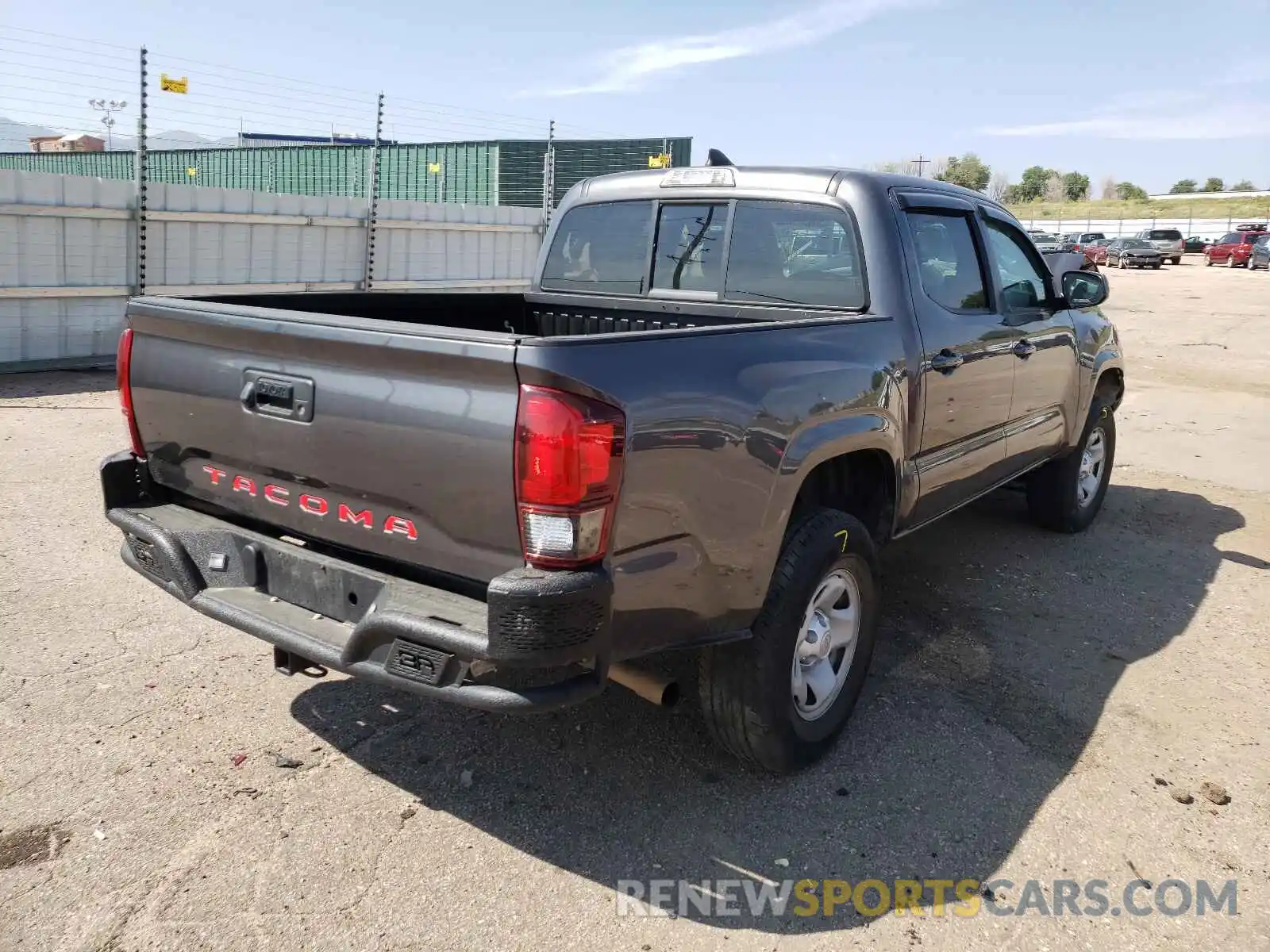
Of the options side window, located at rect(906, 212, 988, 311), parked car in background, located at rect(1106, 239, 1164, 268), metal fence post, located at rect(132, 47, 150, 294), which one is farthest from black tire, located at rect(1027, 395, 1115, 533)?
parked car in background, located at rect(1106, 239, 1164, 268)

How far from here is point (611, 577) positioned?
8.00ft

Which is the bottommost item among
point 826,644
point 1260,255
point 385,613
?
point 826,644

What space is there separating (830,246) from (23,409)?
7.10 metres

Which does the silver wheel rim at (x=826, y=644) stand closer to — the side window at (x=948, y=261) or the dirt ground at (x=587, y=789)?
the dirt ground at (x=587, y=789)

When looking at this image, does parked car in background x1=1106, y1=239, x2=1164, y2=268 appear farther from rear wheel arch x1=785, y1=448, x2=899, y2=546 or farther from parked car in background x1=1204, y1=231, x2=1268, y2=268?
rear wheel arch x1=785, y1=448, x2=899, y2=546

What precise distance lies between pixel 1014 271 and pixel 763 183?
64.9 inches

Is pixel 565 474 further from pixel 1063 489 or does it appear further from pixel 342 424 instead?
pixel 1063 489

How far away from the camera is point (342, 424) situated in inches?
105

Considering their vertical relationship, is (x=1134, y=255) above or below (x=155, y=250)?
above

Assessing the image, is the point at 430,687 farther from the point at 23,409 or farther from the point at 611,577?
the point at 23,409

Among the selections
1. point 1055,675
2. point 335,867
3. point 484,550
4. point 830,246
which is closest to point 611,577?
point 484,550

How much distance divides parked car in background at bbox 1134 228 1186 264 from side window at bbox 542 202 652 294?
47.9m

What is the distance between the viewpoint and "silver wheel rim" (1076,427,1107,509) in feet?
20.2

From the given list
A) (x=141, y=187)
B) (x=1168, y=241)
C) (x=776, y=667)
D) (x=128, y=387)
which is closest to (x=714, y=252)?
(x=776, y=667)
